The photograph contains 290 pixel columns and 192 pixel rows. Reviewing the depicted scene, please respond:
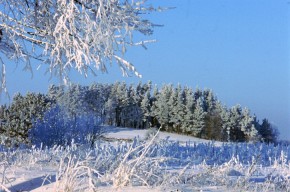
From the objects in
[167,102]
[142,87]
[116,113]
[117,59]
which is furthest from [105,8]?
[142,87]

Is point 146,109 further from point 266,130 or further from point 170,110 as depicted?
point 266,130

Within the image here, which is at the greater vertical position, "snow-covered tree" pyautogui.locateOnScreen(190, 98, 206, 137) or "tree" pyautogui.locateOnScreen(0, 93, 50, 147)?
"snow-covered tree" pyautogui.locateOnScreen(190, 98, 206, 137)

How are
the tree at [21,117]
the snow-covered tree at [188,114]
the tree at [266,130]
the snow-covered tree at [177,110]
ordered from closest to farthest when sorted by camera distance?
the tree at [21,117], the snow-covered tree at [188,114], the snow-covered tree at [177,110], the tree at [266,130]

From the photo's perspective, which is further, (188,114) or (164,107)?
(164,107)

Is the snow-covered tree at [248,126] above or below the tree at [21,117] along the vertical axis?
above

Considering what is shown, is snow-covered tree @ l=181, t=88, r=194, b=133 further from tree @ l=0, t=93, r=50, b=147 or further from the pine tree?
tree @ l=0, t=93, r=50, b=147

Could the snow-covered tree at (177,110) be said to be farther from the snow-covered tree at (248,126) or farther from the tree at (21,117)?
the tree at (21,117)

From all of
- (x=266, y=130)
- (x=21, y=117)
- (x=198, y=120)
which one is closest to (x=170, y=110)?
(x=198, y=120)

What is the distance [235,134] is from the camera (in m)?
96.1

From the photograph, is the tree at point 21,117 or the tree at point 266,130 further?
the tree at point 266,130

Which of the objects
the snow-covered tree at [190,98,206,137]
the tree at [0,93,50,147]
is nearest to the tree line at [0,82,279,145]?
the snow-covered tree at [190,98,206,137]

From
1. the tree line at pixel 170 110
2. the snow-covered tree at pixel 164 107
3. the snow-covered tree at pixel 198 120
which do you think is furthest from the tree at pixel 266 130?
the snow-covered tree at pixel 164 107

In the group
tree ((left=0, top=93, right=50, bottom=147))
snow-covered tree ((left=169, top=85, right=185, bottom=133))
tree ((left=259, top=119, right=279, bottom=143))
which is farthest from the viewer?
tree ((left=259, top=119, right=279, bottom=143))

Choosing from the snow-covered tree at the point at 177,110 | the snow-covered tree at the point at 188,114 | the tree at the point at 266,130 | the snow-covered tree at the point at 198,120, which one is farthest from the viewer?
the tree at the point at 266,130
